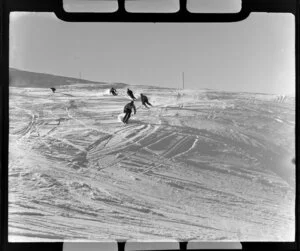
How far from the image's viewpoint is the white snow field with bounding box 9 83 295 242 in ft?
4.21

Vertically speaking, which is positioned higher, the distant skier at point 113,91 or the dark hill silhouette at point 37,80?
the dark hill silhouette at point 37,80

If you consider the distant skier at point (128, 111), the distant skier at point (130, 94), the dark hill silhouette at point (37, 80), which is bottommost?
the distant skier at point (128, 111)

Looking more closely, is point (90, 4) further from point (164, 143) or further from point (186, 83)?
point (164, 143)

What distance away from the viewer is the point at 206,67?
51.0 inches

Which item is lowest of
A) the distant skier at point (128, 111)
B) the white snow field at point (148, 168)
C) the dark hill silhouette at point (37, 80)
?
the white snow field at point (148, 168)

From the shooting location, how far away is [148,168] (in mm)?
1293

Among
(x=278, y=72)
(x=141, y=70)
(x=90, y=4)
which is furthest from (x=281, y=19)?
(x=90, y=4)

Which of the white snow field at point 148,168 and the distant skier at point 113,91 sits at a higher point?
the distant skier at point 113,91

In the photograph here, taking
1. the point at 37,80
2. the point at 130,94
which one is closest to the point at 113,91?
the point at 130,94

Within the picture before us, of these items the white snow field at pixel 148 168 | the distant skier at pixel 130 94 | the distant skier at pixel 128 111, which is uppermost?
the distant skier at pixel 130 94

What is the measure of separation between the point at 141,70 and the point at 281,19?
0.47m

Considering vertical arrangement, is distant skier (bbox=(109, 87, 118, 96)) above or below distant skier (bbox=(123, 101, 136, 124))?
above

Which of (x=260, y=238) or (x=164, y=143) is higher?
(x=164, y=143)

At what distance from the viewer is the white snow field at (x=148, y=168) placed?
1.28 metres
